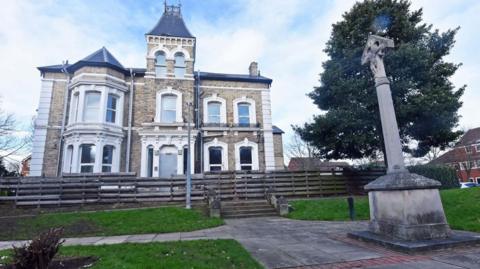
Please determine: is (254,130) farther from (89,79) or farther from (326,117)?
(89,79)

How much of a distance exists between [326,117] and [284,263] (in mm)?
11342

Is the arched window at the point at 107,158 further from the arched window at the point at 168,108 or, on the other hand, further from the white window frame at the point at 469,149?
the white window frame at the point at 469,149

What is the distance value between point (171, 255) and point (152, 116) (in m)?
14.0

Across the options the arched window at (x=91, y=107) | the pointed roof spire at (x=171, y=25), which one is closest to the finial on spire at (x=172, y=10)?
the pointed roof spire at (x=171, y=25)

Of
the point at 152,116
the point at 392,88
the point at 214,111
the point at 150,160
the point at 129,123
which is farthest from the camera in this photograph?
the point at 214,111

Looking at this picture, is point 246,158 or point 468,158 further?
point 468,158

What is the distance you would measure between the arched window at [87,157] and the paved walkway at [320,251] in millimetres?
9212

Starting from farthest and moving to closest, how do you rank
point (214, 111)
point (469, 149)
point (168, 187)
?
point (469, 149) < point (214, 111) < point (168, 187)

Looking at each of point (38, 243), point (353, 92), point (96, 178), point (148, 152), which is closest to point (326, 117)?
point (353, 92)

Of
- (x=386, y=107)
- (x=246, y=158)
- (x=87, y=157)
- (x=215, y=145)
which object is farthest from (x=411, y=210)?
(x=87, y=157)

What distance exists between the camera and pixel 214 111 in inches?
770

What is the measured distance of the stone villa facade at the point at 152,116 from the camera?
16.3 meters

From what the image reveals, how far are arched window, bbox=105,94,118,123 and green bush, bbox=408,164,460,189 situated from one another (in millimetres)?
18156

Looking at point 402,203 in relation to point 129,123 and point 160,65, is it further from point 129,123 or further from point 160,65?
point 160,65
